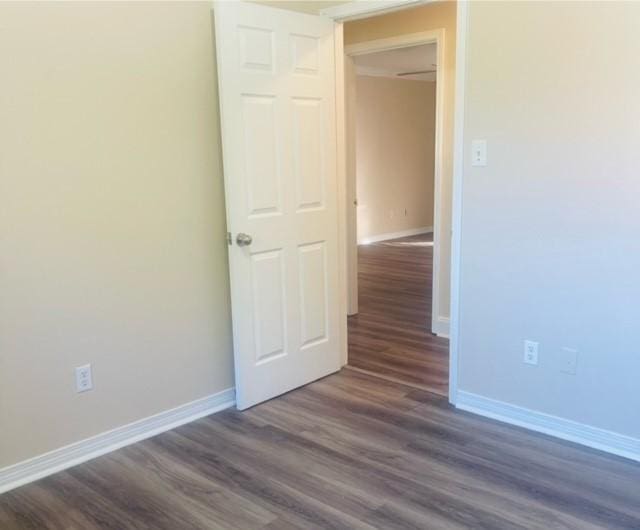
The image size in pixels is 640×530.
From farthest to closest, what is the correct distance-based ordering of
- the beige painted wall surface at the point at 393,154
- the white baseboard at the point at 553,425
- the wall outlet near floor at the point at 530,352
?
1. the beige painted wall surface at the point at 393,154
2. the wall outlet near floor at the point at 530,352
3. the white baseboard at the point at 553,425

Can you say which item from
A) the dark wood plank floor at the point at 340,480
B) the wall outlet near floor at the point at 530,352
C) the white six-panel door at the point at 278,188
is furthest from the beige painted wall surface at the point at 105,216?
the wall outlet near floor at the point at 530,352

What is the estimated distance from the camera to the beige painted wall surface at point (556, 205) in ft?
8.04

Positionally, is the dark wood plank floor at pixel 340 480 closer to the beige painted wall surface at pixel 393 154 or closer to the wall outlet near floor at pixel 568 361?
the wall outlet near floor at pixel 568 361

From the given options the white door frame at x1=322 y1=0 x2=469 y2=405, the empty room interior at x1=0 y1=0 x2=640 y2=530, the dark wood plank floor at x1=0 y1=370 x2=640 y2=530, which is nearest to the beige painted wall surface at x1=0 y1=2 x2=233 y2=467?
the empty room interior at x1=0 y1=0 x2=640 y2=530

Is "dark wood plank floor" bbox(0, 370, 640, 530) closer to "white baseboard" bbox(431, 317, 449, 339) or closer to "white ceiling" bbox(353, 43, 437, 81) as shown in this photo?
"white baseboard" bbox(431, 317, 449, 339)

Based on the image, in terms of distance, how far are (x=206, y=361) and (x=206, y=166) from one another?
102 centimetres

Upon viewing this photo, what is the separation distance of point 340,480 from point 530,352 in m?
1.11

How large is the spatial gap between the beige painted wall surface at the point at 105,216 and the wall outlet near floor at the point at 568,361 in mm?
1713

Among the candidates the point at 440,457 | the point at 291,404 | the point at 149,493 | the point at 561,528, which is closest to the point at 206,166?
the point at 291,404

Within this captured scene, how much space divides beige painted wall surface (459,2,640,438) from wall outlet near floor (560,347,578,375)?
0.02 m

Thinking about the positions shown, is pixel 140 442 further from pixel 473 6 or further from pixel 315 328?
pixel 473 6

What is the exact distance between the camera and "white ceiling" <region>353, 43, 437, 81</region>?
6484 mm

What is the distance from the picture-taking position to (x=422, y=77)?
8.95 meters

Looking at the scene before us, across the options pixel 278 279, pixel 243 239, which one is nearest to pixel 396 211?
pixel 278 279
